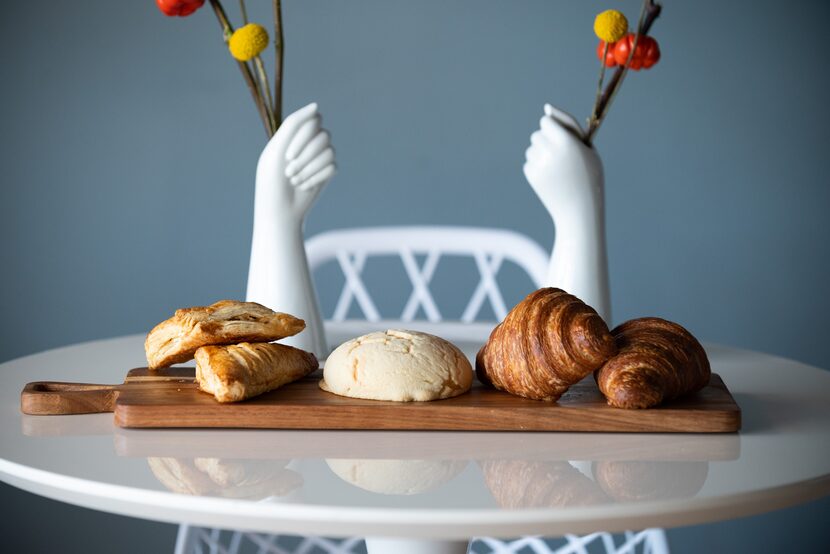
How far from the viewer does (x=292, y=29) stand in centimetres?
264

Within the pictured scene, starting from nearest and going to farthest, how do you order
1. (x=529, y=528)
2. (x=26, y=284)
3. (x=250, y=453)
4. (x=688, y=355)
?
1. (x=529, y=528)
2. (x=250, y=453)
3. (x=688, y=355)
4. (x=26, y=284)

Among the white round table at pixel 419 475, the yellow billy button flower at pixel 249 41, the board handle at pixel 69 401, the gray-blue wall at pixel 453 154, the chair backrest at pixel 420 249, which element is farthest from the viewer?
the gray-blue wall at pixel 453 154

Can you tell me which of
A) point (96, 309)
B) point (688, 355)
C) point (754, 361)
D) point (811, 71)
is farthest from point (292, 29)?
point (688, 355)

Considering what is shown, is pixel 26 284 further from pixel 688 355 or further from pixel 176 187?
pixel 688 355

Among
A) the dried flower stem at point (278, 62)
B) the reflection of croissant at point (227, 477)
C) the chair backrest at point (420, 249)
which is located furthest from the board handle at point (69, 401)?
the chair backrest at point (420, 249)

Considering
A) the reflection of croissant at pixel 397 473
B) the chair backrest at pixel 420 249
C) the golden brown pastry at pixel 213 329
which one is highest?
the golden brown pastry at pixel 213 329

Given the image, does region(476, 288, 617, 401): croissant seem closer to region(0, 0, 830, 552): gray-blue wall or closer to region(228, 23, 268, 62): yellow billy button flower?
region(228, 23, 268, 62): yellow billy button flower

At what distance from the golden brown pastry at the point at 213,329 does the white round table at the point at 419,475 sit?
0.31ft

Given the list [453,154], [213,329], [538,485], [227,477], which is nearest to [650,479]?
→ [538,485]

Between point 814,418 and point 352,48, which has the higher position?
point 352,48

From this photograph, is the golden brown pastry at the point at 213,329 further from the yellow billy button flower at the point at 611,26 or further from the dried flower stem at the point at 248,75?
the yellow billy button flower at the point at 611,26

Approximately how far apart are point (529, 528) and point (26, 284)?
2.15 m

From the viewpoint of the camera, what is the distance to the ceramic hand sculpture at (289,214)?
4.08 ft

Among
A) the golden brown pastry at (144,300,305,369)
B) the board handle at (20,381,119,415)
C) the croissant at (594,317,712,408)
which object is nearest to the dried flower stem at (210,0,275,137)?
the golden brown pastry at (144,300,305,369)
